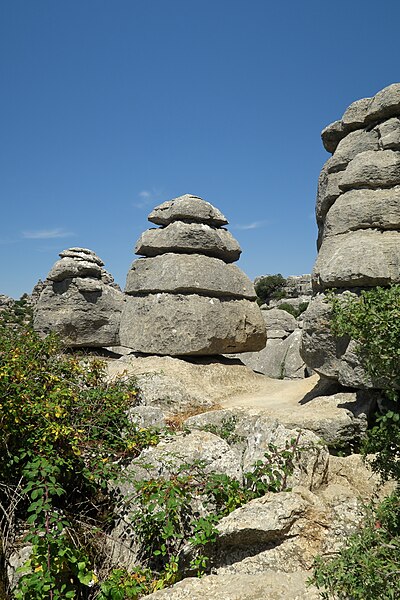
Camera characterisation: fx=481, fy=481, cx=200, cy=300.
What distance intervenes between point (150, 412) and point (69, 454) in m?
1.65

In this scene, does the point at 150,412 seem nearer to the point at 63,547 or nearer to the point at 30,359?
the point at 30,359

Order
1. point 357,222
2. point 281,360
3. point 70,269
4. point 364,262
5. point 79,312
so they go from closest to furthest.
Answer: point 364,262 < point 357,222 < point 79,312 < point 70,269 < point 281,360

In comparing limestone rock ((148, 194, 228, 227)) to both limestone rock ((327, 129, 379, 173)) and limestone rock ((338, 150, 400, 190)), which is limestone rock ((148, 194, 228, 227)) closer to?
limestone rock ((327, 129, 379, 173))

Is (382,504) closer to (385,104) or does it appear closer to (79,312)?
(385,104)

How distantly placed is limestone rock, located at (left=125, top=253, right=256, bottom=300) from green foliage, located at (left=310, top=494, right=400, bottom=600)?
8.43 meters

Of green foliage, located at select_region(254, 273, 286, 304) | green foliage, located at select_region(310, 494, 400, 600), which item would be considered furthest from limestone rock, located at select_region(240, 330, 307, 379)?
green foliage, located at select_region(254, 273, 286, 304)

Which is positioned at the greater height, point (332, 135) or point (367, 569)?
point (332, 135)

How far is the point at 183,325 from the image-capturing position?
11492mm

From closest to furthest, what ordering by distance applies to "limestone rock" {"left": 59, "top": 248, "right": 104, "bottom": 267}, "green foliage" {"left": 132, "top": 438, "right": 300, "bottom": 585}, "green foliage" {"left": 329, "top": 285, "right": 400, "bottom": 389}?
"green foliage" {"left": 329, "top": 285, "right": 400, "bottom": 389} → "green foliage" {"left": 132, "top": 438, "right": 300, "bottom": 585} → "limestone rock" {"left": 59, "top": 248, "right": 104, "bottom": 267}

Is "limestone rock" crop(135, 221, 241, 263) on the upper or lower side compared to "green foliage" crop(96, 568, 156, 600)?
upper

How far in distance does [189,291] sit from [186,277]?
14.2 inches

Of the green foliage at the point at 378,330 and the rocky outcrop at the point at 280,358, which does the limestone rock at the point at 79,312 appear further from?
the green foliage at the point at 378,330

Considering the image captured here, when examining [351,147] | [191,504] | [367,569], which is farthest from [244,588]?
[351,147]

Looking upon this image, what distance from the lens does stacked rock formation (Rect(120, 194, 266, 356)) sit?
37.9 feet
